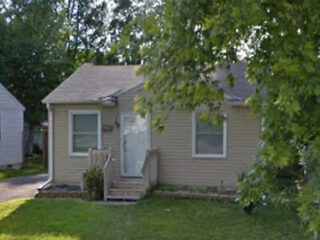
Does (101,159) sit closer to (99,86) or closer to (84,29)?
(99,86)

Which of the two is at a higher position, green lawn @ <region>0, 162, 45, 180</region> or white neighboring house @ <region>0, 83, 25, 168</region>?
white neighboring house @ <region>0, 83, 25, 168</region>

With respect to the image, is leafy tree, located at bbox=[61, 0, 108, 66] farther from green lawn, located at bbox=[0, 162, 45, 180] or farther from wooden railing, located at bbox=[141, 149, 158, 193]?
wooden railing, located at bbox=[141, 149, 158, 193]

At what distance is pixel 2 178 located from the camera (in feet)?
62.0

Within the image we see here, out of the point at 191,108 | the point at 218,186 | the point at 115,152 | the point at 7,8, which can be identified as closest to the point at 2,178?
the point at 115,152

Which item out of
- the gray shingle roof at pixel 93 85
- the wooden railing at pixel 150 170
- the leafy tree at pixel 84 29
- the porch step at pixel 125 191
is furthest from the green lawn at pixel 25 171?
the leafy tree at pixel 84 29

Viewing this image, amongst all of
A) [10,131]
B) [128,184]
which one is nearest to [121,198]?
[128,184]

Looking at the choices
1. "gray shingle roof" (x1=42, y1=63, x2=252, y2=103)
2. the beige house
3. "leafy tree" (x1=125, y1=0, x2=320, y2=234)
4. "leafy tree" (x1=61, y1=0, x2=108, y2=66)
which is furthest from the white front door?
"leafy tree" (x1=61, y1=0, x2=108, y2=66)

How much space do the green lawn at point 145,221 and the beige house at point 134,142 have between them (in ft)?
5.36

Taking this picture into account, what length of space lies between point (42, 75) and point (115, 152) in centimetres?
1515

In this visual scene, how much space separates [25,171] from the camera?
2183 centimetres

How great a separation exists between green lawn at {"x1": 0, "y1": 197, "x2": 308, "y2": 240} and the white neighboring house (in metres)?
10.7

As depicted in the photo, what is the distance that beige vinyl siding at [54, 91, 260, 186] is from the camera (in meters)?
13.7

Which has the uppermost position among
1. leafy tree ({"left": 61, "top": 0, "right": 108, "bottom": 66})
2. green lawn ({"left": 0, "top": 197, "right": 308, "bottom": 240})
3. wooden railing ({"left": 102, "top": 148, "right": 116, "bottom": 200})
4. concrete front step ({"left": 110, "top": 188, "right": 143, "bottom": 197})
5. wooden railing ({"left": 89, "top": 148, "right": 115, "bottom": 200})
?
leafy tree ({"left": 61, "top": 0, "right": 108, "bottom": 66})

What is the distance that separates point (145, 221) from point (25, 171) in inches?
513
